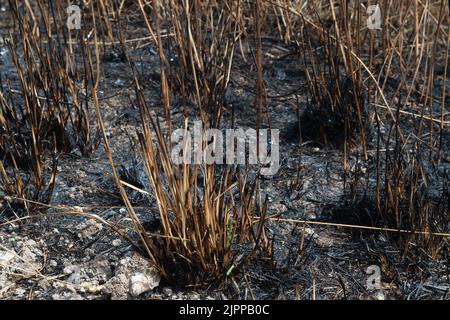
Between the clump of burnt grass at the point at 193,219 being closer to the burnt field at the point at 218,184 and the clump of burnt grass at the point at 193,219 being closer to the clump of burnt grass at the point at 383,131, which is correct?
the burnt field at the point at 218,184

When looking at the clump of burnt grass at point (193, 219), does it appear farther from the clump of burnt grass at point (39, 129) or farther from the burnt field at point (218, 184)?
the clump of burnt grass at point (39, 129)

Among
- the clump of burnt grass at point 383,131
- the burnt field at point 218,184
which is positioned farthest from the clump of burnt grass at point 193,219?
the clump of burnt grass at point 383,131

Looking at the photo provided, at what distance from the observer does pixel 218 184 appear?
212 centimetres

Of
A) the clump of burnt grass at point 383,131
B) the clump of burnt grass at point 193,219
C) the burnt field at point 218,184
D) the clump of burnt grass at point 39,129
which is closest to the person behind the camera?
the clump of burnt grass at point 193,219

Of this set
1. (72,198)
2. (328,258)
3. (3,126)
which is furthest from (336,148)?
(3,126)

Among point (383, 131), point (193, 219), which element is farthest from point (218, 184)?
point (383, 131)

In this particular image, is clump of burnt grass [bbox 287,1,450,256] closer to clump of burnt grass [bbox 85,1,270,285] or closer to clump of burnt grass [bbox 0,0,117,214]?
clump of burnt grass [bbox 85,1,270,285]

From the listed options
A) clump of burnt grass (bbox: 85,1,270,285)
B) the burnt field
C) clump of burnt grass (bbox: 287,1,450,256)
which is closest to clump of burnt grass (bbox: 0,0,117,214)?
the burnt field

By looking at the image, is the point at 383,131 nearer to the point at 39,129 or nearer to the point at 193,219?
the point at 193,219

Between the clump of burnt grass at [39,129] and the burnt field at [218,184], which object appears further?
the clump of burnt grass at [39,129]

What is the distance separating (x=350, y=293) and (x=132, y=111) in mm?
1225

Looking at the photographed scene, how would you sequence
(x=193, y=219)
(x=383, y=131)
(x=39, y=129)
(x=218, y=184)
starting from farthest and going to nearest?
(x=383, y=131) → (x=39, y=129) → (x=218, y=184) → (x=193, y=219)

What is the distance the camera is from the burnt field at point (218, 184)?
1.90 m

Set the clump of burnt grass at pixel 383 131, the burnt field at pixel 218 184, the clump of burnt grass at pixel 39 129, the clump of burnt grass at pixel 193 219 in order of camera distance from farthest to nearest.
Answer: the clump of burnt grass at pixel 39 129
the clump of burnt grass at pixel 383 131
the burnt field at pixel 218 184
the clump of burnt grass at pixel 193 219
